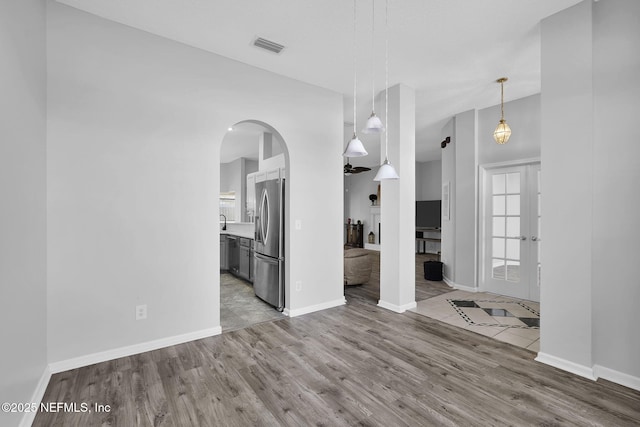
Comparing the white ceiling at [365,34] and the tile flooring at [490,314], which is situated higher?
the white ceiling at [365,34]

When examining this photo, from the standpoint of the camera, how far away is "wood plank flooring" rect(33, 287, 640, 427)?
1928 millimetres

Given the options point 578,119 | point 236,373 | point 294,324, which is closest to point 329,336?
point 294,324

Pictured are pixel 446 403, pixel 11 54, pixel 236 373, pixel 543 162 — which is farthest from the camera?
pixel 543 162

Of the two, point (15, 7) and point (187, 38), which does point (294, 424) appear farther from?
point (187, 38)

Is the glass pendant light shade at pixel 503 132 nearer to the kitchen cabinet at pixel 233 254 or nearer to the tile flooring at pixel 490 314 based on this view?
the tile flooring at pixel 490 314

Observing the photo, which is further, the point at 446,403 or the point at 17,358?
the point at 446,403

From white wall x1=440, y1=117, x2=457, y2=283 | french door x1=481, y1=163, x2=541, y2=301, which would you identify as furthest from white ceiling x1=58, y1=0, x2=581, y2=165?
white wall x1=440, y1=117, x2=457, y2=283

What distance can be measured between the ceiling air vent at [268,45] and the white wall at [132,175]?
Answer: 0.45 metres

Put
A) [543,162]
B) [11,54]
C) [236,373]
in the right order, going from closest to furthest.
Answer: [11,54], [236,373], [543,162]

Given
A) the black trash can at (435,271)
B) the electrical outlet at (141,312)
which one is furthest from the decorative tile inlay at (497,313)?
the electrical outlet at (141,312)

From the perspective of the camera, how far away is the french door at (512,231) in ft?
15.1

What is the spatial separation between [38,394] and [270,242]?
2596mm

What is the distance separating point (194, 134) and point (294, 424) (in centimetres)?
273

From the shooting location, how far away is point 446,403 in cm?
207
